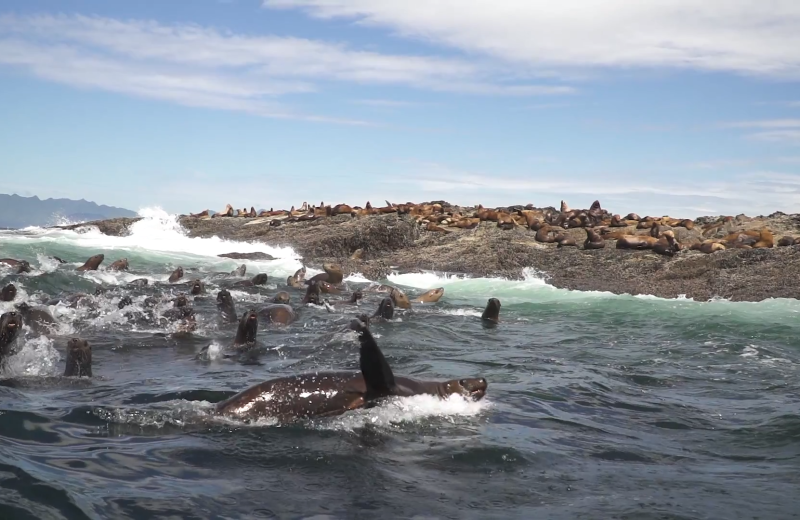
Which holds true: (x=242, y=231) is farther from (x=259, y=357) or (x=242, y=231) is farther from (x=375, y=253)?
(x=259, y=357)

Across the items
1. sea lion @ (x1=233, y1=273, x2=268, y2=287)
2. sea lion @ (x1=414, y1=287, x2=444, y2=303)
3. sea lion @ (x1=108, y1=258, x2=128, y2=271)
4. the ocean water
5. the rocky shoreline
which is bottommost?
the ocean water

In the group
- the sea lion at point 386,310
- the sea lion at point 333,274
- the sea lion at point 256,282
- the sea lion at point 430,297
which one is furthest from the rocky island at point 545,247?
the sea lion at point 386,310

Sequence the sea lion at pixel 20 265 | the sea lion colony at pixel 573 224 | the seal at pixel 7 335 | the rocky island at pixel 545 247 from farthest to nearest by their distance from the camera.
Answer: the sea lion colony at pixel 573 224 → the rocky island at pixel 545 247 → the sea lion at pixel 20 265 → the seal at pixel 7 335

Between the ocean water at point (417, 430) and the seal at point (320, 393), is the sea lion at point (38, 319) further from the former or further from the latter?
the seal at point (320, 393)

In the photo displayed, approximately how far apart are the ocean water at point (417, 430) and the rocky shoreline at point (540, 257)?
562cm

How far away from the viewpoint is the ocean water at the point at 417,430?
175 inches

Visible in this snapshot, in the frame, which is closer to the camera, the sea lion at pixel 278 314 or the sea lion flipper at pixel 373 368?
the sea lion flipper at pixel 373 368

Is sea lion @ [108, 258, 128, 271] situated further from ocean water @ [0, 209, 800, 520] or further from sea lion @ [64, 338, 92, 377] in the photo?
sea lion @ [64, 338, 92, 377]

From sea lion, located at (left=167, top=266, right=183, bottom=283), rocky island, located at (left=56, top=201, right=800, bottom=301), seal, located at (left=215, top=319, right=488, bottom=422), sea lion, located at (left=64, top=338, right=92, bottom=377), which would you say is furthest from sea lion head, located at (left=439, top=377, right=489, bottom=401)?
sea lion, located at (left=167, top=266, right=183, bottom=283)

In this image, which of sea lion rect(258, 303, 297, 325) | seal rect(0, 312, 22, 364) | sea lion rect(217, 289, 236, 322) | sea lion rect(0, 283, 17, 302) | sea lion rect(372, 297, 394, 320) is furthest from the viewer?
sea lion rect(372, 297, 394, 320)

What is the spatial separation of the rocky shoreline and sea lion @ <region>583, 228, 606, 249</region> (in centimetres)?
19

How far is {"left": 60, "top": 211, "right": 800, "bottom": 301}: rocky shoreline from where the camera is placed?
18000 millimetres

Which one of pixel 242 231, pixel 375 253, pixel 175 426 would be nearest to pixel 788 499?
pixel 175 426

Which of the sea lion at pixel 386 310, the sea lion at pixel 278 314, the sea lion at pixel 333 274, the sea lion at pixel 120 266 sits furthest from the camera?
the sea lion at pixel 120 266
